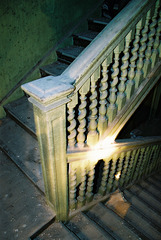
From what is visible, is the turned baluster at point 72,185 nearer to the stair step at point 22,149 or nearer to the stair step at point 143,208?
the stair step at point 22,149

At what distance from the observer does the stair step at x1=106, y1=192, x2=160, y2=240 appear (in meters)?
2.60

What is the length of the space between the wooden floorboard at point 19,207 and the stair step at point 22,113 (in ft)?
2.08

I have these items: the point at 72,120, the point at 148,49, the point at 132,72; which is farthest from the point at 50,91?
the point at 148,49

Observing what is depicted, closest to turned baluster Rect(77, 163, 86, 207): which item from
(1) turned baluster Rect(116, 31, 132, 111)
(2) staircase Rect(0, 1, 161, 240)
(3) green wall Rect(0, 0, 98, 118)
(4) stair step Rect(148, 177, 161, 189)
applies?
(2) staircase Rect(0, 1, 161, 240)

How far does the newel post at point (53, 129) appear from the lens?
1.37 metres

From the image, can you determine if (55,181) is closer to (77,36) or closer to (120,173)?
(120,173)

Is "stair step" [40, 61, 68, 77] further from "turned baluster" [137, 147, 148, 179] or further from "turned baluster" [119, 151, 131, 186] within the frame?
"turned baluster" [137, 147, 148, 179]

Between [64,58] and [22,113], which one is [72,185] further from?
[64,58]

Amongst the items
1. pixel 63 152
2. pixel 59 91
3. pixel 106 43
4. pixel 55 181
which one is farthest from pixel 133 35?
pixel 55 181

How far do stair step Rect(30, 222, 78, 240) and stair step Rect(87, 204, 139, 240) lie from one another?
21.0 inches

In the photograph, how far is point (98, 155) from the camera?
2.17m

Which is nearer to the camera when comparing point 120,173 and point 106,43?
point 106,43

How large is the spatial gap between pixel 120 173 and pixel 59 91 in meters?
2.03

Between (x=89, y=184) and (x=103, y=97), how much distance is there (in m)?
1.13
